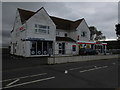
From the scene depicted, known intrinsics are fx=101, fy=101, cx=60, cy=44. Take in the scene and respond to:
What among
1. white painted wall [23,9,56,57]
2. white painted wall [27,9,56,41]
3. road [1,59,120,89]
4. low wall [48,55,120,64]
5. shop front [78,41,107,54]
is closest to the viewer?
road [1,59,120,89]

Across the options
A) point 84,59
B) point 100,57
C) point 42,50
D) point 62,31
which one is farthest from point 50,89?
point 62,31

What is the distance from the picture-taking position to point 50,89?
4770mm

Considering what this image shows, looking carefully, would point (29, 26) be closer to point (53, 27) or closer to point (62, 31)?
point (53, 27)

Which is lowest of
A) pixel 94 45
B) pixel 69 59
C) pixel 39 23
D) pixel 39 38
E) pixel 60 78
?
pixel 60 78

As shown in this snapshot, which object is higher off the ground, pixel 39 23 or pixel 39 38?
pixel 39 23

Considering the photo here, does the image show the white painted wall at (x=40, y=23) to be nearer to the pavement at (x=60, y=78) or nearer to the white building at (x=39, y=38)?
the white building at (x=39, y=38)

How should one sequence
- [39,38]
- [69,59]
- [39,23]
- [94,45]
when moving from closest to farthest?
[69,59] < [39,38] < [39,23] < [94,45]

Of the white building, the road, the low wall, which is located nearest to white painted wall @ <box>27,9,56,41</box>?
the white building

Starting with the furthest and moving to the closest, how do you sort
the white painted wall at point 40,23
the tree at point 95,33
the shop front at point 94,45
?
the tree at point 95,33 < the shop front at point 94,45 < the white painted wall at point 40,23

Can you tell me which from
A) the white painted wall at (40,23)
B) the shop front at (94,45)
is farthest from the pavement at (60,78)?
the shop front at (94,45)

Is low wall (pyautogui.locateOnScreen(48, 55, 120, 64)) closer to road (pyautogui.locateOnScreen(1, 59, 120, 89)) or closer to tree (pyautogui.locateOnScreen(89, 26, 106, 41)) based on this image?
road (pyautogui.locateOnScreen(1, 59, 120, 89))

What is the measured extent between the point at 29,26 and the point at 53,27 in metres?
5.42

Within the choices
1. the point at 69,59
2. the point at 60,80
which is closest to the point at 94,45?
the point at 69,59

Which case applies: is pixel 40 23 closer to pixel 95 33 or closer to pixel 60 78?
pixel 60 78
